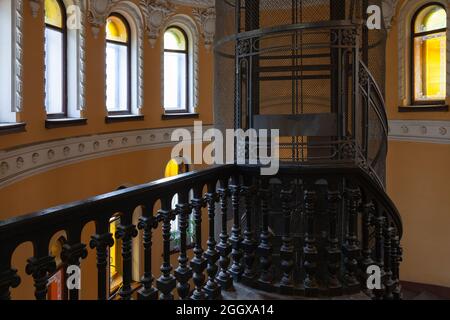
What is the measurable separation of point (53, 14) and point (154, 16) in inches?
98.8

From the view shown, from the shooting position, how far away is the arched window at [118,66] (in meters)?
7.90

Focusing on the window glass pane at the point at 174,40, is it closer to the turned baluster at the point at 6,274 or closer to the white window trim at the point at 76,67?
the white window trim at the point at 76,67

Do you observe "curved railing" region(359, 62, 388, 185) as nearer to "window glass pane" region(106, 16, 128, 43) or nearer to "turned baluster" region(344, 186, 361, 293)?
"turned baluster" region(344, 186, 361, 293)

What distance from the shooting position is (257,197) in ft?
8.71

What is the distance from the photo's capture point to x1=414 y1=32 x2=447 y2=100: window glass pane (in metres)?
7.59

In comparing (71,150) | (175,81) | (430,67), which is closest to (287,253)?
(71,150)

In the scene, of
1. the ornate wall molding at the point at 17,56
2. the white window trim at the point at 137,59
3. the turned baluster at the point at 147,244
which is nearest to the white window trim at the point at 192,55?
the white window trim at the point at 137,59

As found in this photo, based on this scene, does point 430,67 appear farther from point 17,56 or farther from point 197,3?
point 17,56

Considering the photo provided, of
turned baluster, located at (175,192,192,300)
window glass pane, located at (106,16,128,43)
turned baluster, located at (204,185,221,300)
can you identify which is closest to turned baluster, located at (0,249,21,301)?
turned baluster, located at (175,192,192,300)

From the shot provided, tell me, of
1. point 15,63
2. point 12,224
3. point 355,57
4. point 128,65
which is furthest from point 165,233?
point 128,65

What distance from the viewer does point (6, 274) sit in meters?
1.21
